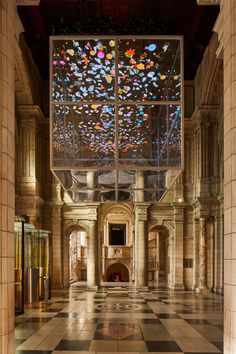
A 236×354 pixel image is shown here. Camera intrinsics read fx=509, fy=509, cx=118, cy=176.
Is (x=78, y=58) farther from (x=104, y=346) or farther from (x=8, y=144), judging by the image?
(x=104, y=346)

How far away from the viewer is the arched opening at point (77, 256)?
138ft

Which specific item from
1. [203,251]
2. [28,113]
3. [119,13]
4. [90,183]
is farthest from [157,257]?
[90,183]

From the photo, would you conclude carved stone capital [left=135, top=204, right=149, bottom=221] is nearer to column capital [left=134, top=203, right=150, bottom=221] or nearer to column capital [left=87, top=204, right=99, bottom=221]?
column capital [left=134, top=203, right=150, bottom=221]

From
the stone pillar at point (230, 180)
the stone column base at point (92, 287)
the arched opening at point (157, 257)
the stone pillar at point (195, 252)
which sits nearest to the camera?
the stone pillar at point (230, 180)

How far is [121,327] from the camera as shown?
47.6ft

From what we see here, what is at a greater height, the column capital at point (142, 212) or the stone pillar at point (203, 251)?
the column capital at point (142, 212)

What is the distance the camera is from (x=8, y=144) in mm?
7812

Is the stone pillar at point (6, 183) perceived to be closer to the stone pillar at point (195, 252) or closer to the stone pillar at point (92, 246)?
the stone pillar at point (195, 252)

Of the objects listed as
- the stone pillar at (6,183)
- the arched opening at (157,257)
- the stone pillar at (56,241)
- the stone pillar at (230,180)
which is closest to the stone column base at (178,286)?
the stone pillar at (56,241)

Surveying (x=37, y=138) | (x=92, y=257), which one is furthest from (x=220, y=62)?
(x=92, y=257)

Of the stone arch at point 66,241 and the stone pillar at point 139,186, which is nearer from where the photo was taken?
the stone pillar at point 139,186

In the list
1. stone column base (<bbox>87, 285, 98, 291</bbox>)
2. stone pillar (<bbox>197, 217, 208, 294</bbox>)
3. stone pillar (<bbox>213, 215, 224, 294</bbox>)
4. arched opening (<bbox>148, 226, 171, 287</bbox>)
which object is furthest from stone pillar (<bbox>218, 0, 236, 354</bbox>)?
arched opening (<bbox>148, 226, 171, 287</bbox>)

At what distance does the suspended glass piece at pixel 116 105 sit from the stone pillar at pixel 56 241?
47.1 feet

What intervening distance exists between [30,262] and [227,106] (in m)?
15.3
